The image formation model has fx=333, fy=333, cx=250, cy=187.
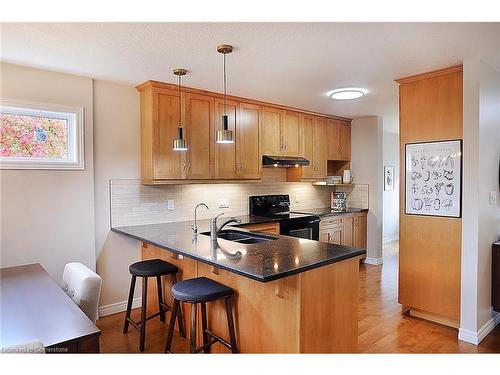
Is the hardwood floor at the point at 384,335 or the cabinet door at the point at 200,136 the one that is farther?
the cabinet door at the point at 200,136

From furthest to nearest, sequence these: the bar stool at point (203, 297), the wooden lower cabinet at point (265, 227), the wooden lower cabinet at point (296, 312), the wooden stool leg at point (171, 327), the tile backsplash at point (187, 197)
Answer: the wooden lower cabinet at point (265, 227)
the tile backsplash at point (187, 197)
the wooden stool leg at point (171, 327)
the bar stool at point (203, 297)
the wooden lower cabinet at point (296, 312)

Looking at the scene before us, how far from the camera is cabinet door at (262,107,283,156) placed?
14.6 feet

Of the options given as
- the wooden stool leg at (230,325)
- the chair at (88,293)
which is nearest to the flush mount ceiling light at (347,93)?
the wooden stool leg at (230,325)

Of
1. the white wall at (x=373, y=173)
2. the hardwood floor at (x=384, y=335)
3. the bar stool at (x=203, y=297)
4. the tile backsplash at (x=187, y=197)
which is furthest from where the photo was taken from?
the white wall at (x=373, y=173)

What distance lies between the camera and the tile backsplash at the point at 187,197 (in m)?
3.58

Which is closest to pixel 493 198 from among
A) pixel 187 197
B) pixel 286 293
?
pixel 286 293

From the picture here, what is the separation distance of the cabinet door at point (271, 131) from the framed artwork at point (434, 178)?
1766mm

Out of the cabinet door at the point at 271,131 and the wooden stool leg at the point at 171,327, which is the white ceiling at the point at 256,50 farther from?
the wooden stool leg at the point at 171,327

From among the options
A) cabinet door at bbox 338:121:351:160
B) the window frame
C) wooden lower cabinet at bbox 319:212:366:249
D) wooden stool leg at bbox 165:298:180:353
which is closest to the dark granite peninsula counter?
wooden stool leg at bbox 165:298:180:353

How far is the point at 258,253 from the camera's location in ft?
7.48

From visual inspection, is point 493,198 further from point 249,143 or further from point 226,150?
point 226,150

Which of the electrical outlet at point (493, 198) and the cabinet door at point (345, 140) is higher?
the cabinet door at point (345, 140)
